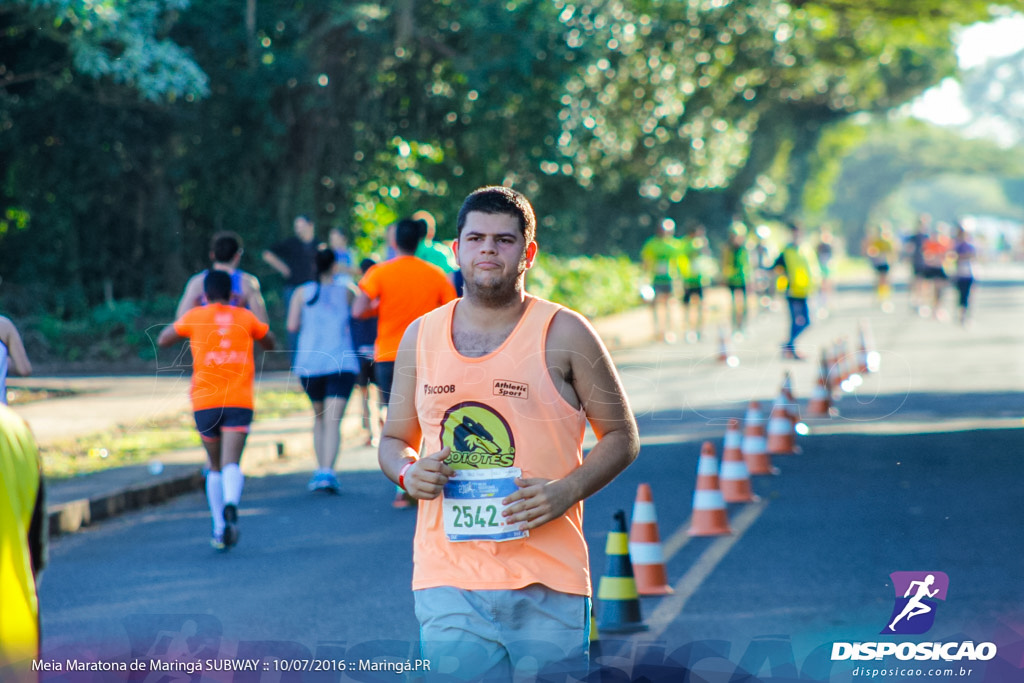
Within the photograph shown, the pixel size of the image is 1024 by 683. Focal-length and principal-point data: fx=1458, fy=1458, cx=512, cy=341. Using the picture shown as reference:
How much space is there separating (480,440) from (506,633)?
0.49 meters

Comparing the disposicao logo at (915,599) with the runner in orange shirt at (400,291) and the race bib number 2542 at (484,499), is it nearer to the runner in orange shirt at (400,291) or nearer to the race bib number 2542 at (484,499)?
the race bib number 2542 at (484,499)

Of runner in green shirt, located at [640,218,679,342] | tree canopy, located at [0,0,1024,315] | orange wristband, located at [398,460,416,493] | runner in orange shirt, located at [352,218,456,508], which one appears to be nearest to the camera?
orange wristband, located at [398,460,416,493]

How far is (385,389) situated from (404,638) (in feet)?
11.6

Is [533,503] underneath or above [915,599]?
above

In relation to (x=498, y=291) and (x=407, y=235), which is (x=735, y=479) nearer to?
(x=407, y=235)

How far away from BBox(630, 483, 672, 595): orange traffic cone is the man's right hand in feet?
12.4

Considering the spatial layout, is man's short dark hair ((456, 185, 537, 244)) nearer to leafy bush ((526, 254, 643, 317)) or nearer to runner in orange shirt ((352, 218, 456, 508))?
Result: runner in orange shirt ((352, 218, 456, 508))

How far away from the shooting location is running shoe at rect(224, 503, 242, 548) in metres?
8.58

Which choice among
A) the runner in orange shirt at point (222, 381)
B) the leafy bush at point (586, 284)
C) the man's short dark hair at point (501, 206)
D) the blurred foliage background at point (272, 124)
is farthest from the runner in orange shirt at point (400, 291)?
the leafy bush at point (586, 284)

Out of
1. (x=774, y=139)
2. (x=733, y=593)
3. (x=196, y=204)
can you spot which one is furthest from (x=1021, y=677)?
(x=774, y=139)

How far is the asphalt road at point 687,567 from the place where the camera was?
20.5ft

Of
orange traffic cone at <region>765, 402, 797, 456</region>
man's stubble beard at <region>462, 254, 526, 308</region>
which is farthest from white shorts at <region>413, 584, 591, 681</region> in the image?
orange traffic cone at <region>765, 402, 797, 456</region>

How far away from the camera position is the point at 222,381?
850 cm

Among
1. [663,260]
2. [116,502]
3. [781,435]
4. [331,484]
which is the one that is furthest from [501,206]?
[663,260]
